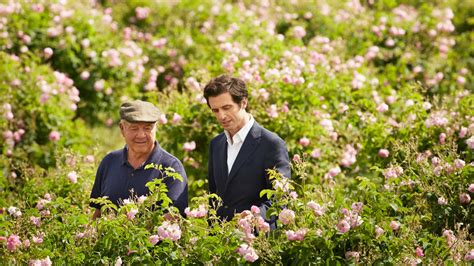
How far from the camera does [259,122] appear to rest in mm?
6387

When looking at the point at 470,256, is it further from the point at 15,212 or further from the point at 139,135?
the point at 15,212

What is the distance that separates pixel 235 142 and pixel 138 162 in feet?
1.76

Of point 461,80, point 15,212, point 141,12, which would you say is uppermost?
point 15,212

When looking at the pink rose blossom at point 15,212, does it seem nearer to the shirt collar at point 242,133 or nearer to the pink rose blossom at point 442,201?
the shirt collar at point 242,133

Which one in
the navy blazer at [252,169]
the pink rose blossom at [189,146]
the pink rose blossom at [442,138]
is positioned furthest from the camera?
the pink rose blossom at [189,146]

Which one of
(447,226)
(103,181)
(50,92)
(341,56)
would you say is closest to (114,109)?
(50,92)

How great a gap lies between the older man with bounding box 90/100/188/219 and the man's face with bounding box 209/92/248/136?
0.31 meters

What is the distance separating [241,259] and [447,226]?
1257 millimetres

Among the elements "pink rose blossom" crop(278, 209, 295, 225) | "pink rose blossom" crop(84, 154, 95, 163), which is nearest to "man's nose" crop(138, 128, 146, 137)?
"pink rose blossom" crop(278, 209, 295, 225)

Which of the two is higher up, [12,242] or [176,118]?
[12,242]

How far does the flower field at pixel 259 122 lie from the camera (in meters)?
4.11

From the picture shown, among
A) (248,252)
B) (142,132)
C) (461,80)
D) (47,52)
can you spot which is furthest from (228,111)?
(461,80)

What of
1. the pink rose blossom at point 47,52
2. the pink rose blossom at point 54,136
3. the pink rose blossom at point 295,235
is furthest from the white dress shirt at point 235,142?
the pink rose blossom at point 47,52

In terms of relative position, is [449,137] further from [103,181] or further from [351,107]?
[103,181]
